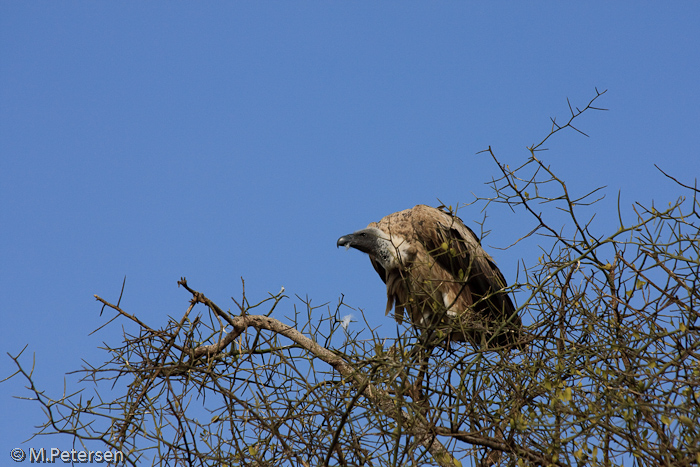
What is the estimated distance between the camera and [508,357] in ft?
9.68

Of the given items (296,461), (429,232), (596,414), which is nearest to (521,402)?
(596,414)

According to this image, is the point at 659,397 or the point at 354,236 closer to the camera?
the point at 659,397

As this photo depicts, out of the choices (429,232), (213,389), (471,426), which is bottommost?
(471,426)

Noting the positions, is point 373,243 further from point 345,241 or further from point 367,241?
point 345,241

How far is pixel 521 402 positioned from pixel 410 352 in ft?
1.68

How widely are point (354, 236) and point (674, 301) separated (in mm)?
3626

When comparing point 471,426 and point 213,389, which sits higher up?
point 213,389

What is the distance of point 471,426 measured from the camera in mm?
2760

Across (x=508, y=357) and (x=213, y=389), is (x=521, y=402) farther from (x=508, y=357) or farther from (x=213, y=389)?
(x=213, y=389)

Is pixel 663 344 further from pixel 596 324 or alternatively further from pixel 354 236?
pixel 354 236

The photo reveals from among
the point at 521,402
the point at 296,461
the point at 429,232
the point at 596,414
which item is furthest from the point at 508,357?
the point at 429,232

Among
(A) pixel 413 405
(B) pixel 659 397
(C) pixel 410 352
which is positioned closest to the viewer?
(B) pixel 659 397

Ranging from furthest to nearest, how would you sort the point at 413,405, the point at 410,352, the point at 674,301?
1. the point at 410,352
2. the point at 674,301
3. the point at 413,405

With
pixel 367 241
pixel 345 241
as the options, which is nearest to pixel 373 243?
pixel 367 241
